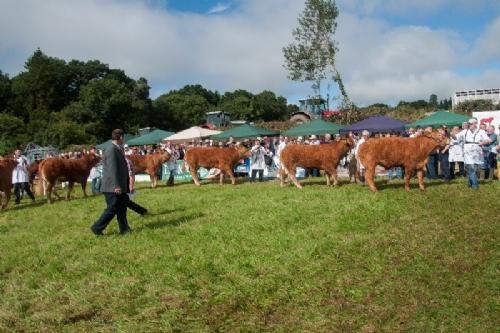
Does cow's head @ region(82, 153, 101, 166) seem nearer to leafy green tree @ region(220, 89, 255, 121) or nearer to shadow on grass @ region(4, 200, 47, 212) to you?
shadow on grass @ region(4, 200, 47, 212)

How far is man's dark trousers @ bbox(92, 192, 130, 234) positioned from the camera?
27.1 ft

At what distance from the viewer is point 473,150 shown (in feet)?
37.3

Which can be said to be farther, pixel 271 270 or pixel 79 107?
pixel 79 107

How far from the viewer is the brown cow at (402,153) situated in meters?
11.7

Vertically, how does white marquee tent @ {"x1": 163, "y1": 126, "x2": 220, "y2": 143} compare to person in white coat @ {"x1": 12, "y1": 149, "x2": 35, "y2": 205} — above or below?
above

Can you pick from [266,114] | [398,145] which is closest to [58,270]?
[398,145]

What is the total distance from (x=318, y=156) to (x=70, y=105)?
51.6 metres

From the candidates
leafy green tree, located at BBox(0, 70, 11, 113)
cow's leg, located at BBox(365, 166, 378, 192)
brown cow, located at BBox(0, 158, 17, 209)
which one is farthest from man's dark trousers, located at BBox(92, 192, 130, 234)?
leafy green tree, located at BBox(0, 70, 11, 113)

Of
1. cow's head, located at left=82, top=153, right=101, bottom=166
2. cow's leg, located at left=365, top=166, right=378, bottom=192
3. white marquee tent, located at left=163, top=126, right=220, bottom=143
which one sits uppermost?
white marquee tent, located at left=163, top=126, right=220, bottom=143

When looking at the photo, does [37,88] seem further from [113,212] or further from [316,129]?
[113,212]

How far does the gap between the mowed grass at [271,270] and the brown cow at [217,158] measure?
20.9 ft

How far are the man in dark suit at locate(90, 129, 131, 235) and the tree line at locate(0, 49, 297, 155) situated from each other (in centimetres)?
3728

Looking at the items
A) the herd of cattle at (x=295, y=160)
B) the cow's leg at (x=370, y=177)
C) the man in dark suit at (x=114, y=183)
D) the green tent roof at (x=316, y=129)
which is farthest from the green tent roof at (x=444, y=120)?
the man in dark suit at (x=114, y=183)

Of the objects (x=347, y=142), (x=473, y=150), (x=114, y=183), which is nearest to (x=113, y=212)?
(x=114, y=183)
